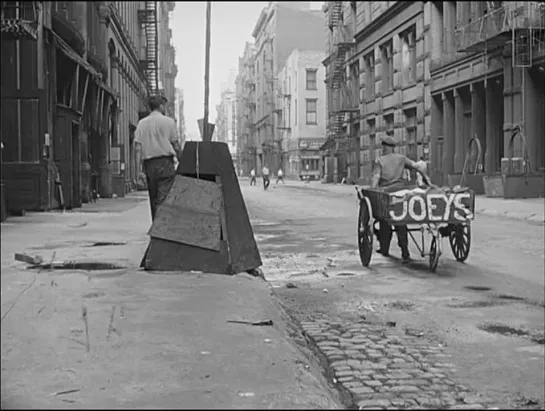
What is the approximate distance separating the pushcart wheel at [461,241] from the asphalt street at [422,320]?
15 centimetres

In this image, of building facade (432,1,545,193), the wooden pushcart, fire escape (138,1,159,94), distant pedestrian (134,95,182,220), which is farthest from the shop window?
distant pedestrian (134,95,182,220)

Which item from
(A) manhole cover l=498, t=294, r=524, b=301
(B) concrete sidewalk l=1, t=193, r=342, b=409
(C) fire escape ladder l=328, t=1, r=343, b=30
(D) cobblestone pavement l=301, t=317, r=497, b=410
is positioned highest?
(C) fire escape ladder l=328, t=1, r=343, b=30

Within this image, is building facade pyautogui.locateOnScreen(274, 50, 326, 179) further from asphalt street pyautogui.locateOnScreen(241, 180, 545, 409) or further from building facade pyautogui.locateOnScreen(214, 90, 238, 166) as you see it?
building facade pyautogui.locateOnScreen(214, 90, 238, 166)

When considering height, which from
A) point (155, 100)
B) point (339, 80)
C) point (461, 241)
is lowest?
point (461, 241)

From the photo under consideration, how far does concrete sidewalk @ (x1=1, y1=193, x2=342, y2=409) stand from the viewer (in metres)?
3.62

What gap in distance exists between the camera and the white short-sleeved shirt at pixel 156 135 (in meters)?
8.27

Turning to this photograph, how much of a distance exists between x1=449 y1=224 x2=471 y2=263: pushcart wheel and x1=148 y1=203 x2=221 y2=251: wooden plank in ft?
14.2

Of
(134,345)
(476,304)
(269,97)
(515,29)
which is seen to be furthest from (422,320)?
(269,97)

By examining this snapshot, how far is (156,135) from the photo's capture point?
834 cm

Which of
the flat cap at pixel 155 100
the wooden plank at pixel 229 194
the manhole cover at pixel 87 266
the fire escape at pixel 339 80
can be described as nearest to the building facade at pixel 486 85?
the fire escape at pixel 339 80

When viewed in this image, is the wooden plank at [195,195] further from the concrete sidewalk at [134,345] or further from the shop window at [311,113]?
the shop window at [311,113]

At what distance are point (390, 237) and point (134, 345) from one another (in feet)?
23.5

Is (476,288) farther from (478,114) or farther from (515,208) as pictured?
(478,114)

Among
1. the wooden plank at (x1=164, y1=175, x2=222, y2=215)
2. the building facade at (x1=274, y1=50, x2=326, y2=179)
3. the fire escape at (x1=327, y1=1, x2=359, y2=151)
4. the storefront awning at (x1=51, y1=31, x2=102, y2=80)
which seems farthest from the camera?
the building facade at (x1=274, y1=50, x2=326, y2=179)
